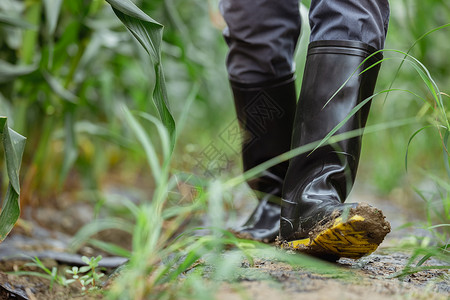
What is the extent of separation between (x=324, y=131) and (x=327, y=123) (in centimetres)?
2

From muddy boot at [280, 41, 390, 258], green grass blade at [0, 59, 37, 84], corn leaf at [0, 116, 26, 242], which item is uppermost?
muddy boot at [280, 41, 390, 258]

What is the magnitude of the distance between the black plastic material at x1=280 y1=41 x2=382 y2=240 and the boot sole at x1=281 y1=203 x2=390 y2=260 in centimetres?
8

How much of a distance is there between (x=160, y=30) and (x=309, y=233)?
427 mm

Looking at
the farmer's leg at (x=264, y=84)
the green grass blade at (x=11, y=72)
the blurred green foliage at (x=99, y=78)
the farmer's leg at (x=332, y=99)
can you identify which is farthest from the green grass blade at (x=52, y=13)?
the farmer's leg at (x=332, y=99)

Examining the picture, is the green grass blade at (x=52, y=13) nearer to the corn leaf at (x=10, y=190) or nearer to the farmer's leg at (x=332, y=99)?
the corn leaf at (x=10, y=190)

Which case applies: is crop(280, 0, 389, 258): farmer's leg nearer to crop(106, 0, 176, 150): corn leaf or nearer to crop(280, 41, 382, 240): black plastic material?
crop(280, 41, 382, 240): black plastic material

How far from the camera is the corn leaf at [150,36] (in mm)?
833

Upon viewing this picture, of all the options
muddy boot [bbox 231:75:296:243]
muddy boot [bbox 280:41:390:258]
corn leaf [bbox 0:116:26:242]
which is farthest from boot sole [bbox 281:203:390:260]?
corn leaf [bbox 0:116:26:242]

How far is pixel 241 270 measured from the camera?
0.79m

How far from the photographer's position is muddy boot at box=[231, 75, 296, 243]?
4.12 feet

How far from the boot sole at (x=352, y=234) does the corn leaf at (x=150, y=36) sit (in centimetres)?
29

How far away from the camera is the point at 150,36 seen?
2.86 ft

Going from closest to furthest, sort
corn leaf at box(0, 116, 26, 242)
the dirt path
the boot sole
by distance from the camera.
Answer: the dirt path
the boot sole
corn leaf at box(0, 116, 26, 242)

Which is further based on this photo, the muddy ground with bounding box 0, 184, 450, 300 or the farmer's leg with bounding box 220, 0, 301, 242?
the farmer's leg with bounding box 220, 0, 301, 242
